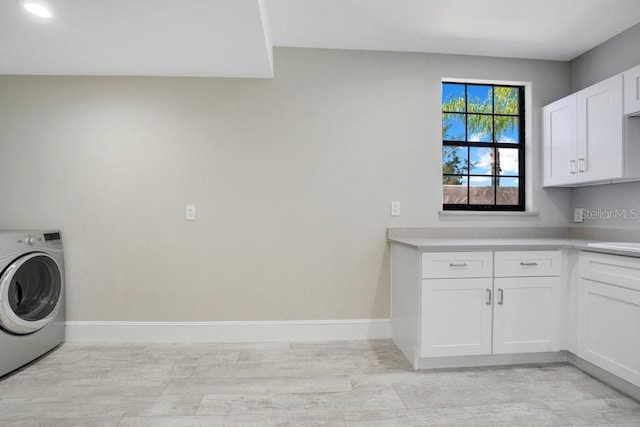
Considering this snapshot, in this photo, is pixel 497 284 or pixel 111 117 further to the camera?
pixel 111 117

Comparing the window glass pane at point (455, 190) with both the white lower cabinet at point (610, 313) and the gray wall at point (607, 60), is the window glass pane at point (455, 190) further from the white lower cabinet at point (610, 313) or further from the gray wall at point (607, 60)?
the gray wall at point (607, 60)

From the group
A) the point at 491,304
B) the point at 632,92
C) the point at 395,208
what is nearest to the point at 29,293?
the point at 395,208

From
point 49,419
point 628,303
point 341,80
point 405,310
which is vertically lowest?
point 49,419

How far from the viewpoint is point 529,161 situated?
293 centimetres

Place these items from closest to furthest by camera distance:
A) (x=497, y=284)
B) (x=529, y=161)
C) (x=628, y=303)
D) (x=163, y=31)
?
(x=628, y=303), (x=163, y=31), (x=497, y=284), (x=529, y=161)

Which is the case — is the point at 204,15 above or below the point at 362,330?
above

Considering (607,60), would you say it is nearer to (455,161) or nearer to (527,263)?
(455,161)

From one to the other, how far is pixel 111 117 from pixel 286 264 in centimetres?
186

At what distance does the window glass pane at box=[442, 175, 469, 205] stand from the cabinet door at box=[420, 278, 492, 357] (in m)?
0.94

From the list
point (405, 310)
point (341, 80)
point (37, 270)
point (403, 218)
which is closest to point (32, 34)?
point (37, 270)

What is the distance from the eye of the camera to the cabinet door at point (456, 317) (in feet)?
7.19

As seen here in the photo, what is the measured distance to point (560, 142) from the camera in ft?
8.82

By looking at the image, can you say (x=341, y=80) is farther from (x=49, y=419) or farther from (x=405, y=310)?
(x=49, y=419)

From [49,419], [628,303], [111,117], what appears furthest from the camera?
[111,117]
